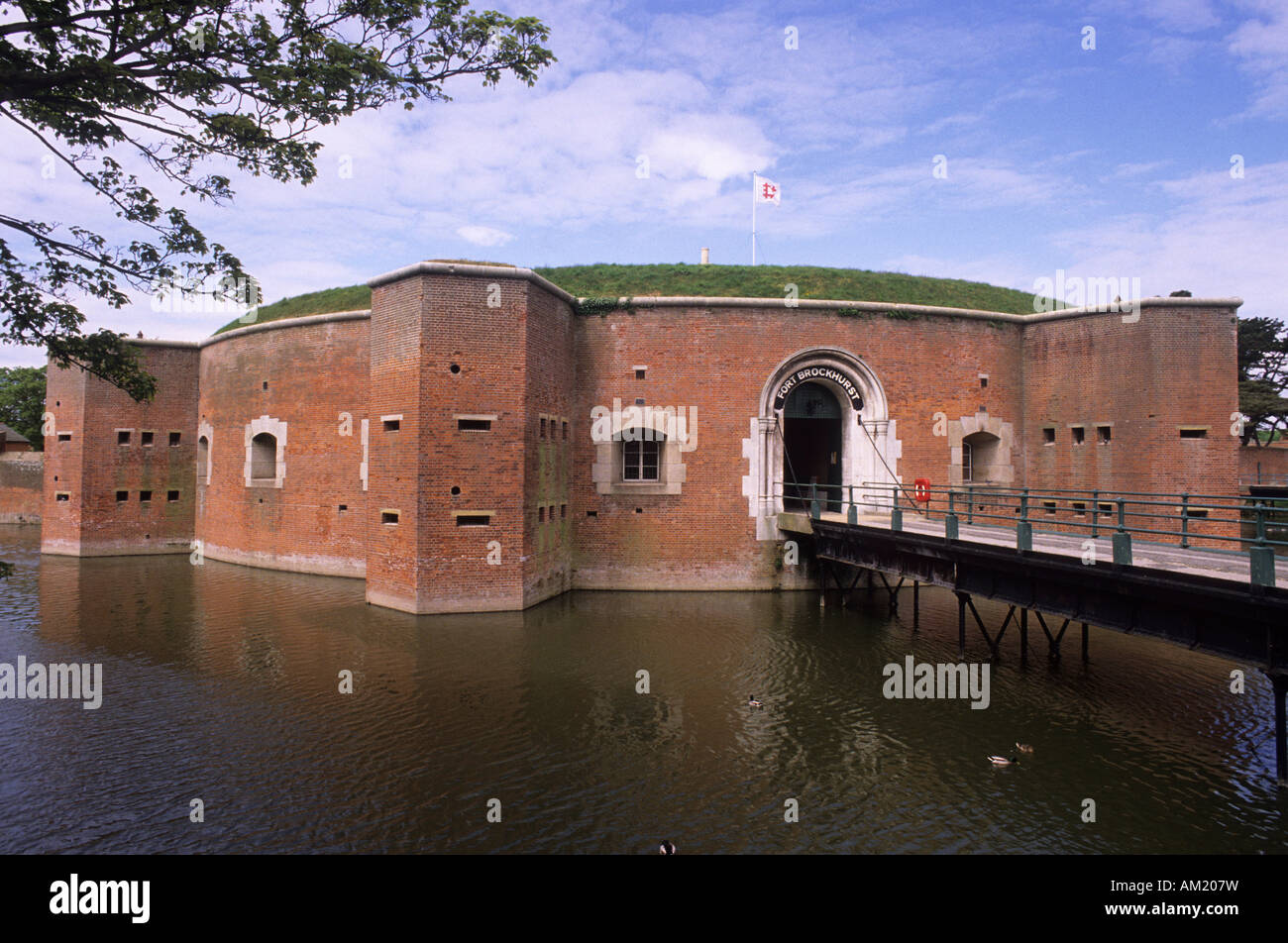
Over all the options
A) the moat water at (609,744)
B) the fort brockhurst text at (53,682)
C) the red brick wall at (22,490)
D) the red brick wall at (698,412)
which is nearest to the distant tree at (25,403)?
the red brick wall at (22,490)

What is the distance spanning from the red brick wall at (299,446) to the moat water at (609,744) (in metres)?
5.50

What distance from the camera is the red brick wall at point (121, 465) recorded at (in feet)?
73.5

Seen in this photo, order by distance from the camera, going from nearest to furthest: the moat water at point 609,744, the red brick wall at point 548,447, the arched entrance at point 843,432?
1. the moat water at point 609,744
2. the red brick wall at point 548,447
3. the arched entrance at point 843,432

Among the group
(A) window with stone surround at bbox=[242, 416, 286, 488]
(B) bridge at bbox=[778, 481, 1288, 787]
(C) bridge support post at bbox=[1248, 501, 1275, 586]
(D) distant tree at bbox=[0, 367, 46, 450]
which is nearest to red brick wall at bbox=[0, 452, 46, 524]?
(D) distant tree at bbox=[0, 367, 46, 450]

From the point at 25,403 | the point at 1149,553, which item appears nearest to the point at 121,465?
the point at 1149,553

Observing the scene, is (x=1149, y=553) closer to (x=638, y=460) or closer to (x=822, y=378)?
(x=822, y=378)

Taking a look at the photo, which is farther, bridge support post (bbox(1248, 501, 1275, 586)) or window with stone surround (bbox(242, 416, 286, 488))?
window with stone surround (bbox(242, 416, 286, 488))

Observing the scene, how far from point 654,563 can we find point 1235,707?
11.1 metres

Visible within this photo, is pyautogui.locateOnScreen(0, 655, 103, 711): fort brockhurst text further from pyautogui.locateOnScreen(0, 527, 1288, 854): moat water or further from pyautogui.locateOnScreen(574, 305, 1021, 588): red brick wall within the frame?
pyautogui.locateOnScreen(574, 305, 1021, 588): red brick wall

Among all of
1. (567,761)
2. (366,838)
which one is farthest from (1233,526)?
(366,838)

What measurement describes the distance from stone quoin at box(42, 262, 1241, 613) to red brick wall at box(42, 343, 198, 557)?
4.73 metres

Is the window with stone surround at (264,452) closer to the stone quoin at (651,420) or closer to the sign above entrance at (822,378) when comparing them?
the stone quoin at (651,420)

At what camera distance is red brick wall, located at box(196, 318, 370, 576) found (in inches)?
750
